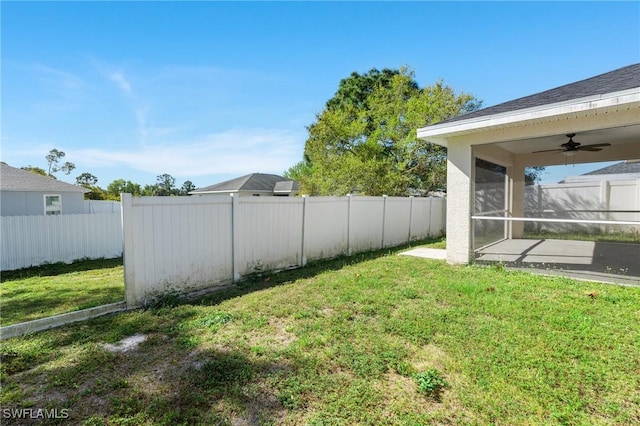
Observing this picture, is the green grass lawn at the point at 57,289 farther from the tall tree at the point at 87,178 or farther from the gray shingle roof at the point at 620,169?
the tall tree at the point at 87,178

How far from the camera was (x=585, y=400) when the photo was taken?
2285mm

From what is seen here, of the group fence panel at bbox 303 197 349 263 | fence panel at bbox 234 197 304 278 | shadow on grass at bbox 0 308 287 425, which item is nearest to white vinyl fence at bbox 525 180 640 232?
fence panel at bbox 303 197 349 263

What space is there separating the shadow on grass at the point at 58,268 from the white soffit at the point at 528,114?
924 centimetres

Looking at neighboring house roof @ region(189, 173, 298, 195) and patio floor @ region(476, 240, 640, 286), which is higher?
neighboring house roof @ region(189, 173, 298, 195)

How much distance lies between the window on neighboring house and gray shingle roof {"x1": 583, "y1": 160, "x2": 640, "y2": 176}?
61.8ft

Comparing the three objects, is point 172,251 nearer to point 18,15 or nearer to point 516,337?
point 516,337

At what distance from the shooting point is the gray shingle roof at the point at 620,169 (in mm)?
7453

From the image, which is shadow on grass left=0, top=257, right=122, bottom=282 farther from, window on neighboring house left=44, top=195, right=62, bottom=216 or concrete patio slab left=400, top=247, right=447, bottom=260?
concrete patio slab left=400, top=247, right=447, bottom=260

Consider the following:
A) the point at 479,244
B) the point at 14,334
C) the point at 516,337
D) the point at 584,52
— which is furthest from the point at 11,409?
the point at 584,52

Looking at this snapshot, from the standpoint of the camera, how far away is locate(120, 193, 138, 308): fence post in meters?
4.28

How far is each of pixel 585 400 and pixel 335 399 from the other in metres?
1.88

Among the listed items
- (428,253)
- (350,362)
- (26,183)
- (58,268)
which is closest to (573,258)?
(428,253)

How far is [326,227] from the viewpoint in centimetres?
783

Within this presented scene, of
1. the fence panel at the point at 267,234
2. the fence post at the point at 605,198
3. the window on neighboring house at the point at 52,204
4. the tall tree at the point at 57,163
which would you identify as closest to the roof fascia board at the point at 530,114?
the fence panel at the point at 267,234
